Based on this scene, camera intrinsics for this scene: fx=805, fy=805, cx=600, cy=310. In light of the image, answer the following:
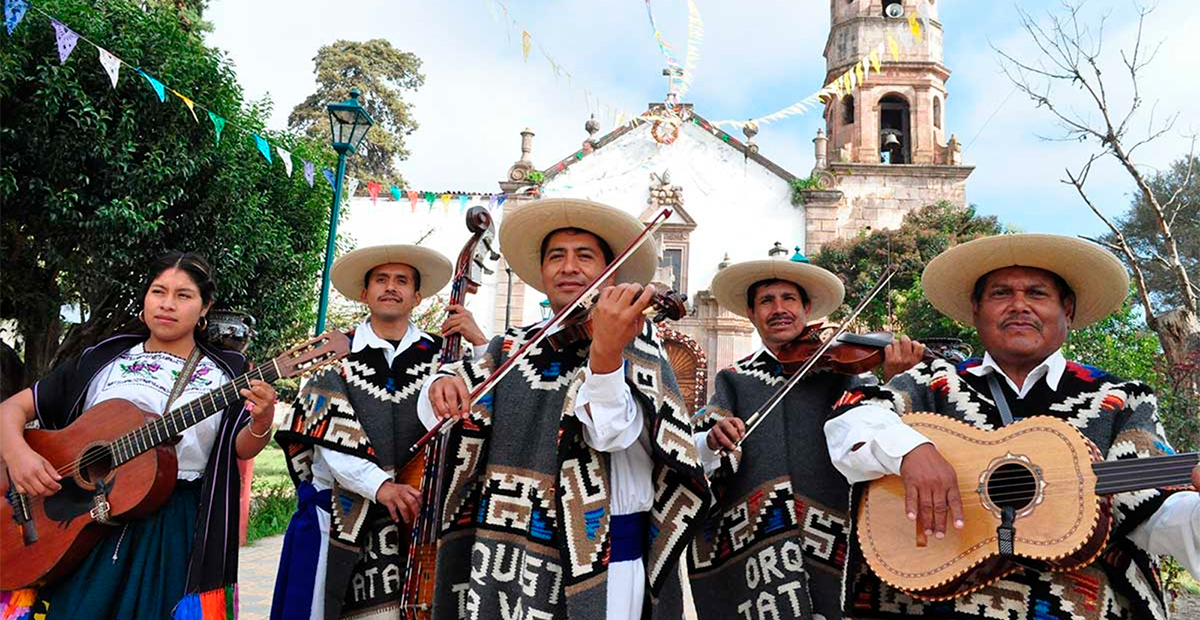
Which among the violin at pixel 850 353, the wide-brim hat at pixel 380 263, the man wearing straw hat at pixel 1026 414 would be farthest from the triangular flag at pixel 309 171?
the man wearing straw hat at pixel 1026 414

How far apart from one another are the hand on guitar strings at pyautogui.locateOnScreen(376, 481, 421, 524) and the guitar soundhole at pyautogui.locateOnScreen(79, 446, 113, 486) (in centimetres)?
103

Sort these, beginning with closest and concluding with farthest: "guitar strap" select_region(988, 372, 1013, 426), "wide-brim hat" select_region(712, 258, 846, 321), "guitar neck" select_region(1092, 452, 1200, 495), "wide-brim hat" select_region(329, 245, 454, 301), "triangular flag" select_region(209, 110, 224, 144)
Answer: "guitar neck" select_region(1092, 452, 1200, 495) → "guitar strap" select_region(988, 372, 1013, 426) → "wide-brim hat" select_region(712, 258, 846, 321) → "wide-brim hat" select_region(329, 245, 454, 301) → "triangular flag" select_region(209, 110, 224, 144)

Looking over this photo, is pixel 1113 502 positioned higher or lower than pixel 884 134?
lower

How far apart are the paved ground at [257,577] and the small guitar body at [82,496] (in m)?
1.90

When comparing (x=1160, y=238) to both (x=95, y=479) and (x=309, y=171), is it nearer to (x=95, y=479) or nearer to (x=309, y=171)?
(x=309, y=171)

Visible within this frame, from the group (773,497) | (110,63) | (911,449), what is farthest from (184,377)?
(110,63)

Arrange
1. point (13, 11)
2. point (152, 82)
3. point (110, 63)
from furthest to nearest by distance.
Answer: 1. point (152, 82)
2. point (110, 63)
3. point (13, 11)

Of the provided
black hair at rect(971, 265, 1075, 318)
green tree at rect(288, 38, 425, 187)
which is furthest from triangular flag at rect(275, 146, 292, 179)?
green tree at rect(288, 38, 425, 187)

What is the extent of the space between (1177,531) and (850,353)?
1156 mm

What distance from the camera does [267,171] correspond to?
8656 mm

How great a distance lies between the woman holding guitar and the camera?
9.31 feet

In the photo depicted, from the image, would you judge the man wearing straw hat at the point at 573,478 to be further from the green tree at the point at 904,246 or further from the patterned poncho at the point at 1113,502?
the green tree at the point at 904,246

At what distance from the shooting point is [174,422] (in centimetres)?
290

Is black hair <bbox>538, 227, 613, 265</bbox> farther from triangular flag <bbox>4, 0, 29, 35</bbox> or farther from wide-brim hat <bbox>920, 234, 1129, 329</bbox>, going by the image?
triangular flag <bbox>4, 0, 29, 35</bbox>
